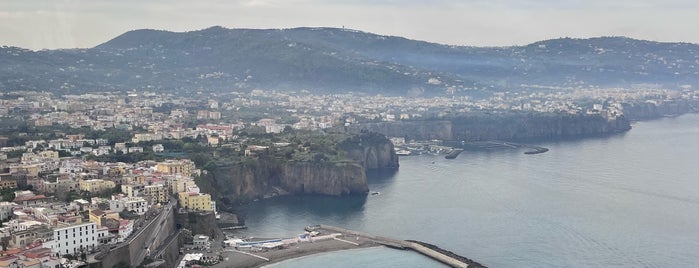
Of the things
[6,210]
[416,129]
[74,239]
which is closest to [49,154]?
[6,210]

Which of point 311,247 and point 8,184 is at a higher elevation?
point 8,184

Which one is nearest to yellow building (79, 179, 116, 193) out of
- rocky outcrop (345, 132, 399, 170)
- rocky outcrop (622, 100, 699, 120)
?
rocky outcrop (345, 132, 399, 170)

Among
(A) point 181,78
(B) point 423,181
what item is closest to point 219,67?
(A) point 181,78

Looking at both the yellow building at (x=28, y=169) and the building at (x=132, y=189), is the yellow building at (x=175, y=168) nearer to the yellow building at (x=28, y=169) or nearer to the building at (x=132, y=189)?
the building at (x=132, y=189)

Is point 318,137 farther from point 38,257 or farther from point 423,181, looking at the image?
point 38,257

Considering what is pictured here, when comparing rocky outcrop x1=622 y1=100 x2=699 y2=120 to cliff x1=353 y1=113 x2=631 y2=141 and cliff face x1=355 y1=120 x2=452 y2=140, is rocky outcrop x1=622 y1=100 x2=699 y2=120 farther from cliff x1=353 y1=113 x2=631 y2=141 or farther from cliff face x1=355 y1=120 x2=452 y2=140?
cliff face x1=355 y1=120 x2=452 y2=140

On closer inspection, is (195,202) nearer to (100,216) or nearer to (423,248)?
(100,216)
